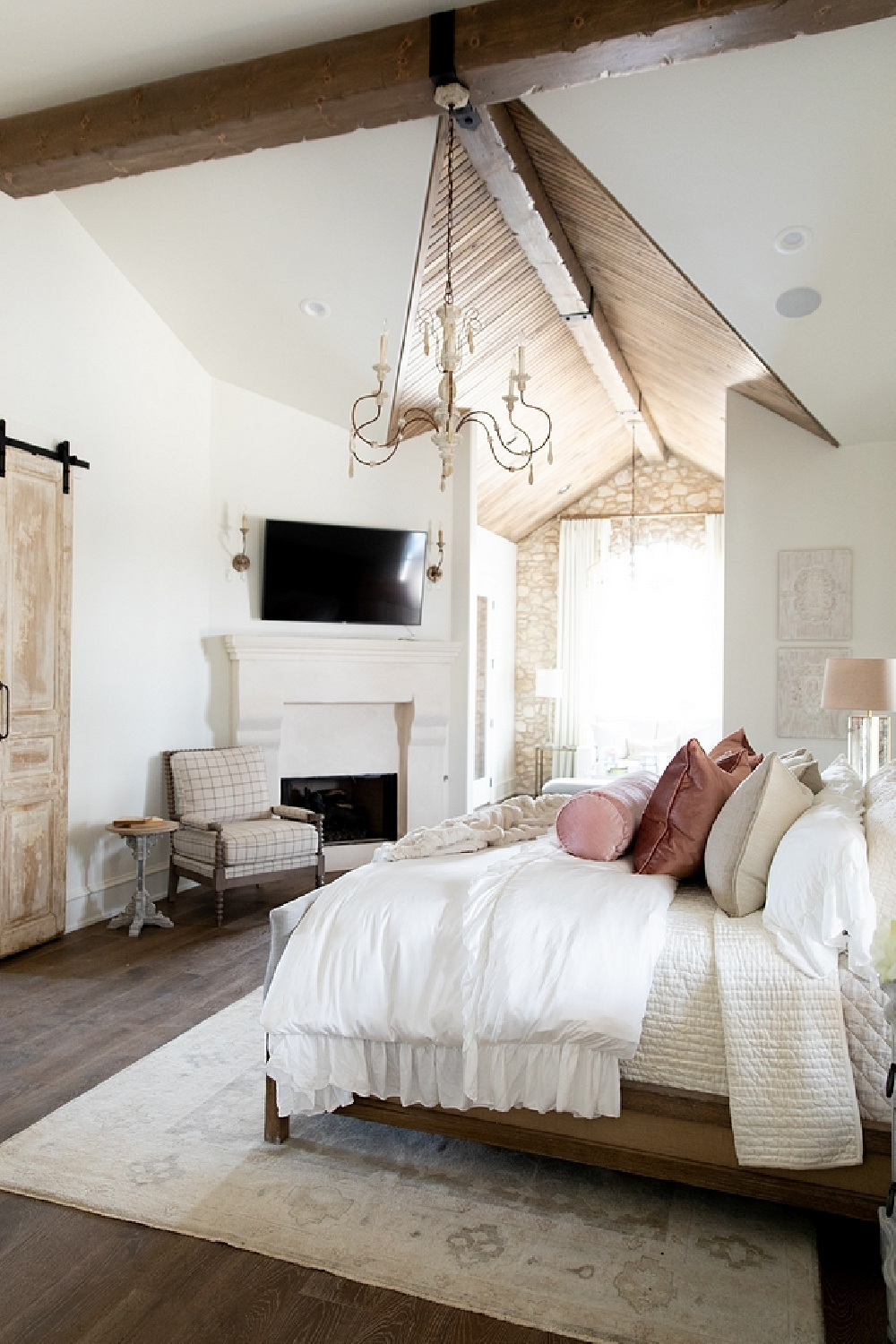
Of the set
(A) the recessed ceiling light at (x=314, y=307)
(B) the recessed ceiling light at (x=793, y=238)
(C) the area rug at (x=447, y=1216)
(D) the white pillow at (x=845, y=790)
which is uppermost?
(A) the recessed ceiling light at (x=314, y=307)

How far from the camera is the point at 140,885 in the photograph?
4.77m

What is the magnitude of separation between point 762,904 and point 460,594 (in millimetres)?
4541

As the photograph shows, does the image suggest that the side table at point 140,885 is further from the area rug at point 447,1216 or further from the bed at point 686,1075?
the bed at point 686,1075

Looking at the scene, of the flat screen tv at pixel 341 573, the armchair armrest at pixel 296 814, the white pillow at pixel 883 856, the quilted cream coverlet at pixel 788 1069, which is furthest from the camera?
the flat screen tv at pixel 341 573

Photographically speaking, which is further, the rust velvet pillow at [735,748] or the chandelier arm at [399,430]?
the chandelier arm at [399,430]

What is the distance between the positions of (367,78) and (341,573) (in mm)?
3318

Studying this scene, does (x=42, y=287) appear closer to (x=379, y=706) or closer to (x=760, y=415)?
(x=379, y=706)

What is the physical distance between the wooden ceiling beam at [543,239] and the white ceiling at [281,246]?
30 centimetres

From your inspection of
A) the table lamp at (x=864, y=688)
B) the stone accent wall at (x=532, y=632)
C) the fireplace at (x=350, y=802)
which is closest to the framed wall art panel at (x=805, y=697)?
the table lamp at (x=864, y=688)

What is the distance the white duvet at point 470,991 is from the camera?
225 cm

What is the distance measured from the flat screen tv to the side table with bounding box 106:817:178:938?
Answer: 70.3 inches

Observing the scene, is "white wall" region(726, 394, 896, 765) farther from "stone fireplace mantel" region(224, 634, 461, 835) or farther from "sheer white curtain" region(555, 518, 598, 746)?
"sheer white curtain" region(555, 518, 598, 746)

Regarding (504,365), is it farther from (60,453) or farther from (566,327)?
(60,453)

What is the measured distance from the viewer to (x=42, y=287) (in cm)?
454
